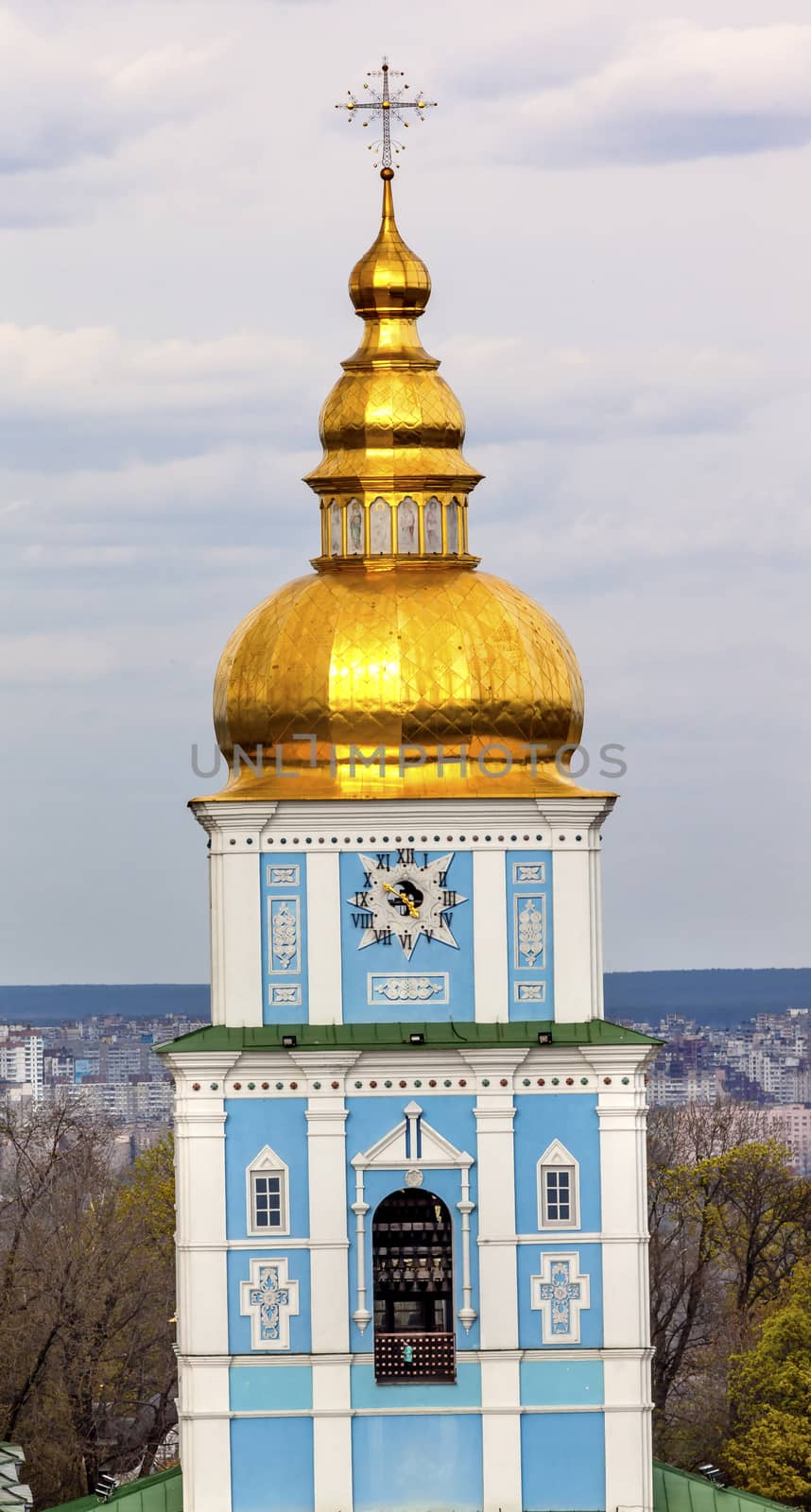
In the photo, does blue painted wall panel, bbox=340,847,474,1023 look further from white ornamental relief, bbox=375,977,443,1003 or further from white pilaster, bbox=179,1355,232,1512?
white pilaster, bbox=179,1355,232,1512

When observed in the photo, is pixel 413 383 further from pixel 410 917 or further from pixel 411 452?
pixel 410 917

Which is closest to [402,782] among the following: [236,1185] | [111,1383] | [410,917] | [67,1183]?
[410,917]

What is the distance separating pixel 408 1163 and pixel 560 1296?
1.97 metres

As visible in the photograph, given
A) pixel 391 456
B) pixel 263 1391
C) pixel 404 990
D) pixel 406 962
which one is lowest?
pixel 263 1391

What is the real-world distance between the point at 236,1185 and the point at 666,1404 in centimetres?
2689

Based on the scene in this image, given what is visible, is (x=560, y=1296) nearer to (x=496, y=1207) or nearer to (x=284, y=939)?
(x=496, y=1207)

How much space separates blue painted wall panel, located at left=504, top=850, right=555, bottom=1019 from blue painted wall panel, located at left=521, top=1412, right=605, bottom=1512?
401cm

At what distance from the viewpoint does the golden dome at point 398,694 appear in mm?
43250

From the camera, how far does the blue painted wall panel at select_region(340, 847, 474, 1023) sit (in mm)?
42906

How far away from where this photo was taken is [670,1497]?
44.6 metres

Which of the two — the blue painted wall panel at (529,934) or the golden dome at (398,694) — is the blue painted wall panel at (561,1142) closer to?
the blue painted wall panel at (529,934)

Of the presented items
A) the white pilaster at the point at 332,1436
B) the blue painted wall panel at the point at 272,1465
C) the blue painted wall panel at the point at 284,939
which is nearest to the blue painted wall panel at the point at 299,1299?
the white pilaster at the point at 332,1436

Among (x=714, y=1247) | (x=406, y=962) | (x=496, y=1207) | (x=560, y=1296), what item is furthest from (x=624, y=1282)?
(x=714, y=1247)

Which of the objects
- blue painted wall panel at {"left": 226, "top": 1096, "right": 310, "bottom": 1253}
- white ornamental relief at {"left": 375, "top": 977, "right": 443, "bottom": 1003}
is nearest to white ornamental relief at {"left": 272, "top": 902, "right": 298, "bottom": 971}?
white ornamental relief at {"left": 375, "top": 977, "right": 443, "bottom": 1003}
